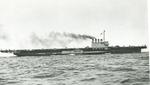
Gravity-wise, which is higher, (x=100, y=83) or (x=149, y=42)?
(x=149, y=42)

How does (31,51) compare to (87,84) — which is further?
(31,51)

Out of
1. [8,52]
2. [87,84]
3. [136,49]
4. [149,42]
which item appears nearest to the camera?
[149,42]

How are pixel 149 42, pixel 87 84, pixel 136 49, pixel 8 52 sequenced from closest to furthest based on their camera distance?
pixel 149 42
pixel 87 84
pixel 136 49
pixel 8 52

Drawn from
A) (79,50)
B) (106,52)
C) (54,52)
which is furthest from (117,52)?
(54,52)

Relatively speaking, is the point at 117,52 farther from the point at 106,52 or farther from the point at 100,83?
the point at 100,83

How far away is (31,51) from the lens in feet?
262

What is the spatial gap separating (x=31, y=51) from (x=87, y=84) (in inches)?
2524

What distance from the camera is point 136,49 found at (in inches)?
3068

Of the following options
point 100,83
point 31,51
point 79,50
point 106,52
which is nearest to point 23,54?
point 31,51

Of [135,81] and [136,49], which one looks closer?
[135,81]

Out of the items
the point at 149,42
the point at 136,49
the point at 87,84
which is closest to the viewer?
the point at 149,42

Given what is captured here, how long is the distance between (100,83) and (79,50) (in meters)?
62.3

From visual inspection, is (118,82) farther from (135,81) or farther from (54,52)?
(54,52)

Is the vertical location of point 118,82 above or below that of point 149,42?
below
